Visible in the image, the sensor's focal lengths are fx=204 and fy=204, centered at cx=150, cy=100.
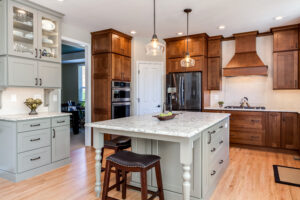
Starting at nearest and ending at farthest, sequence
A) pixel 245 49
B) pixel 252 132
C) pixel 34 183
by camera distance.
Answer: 1. pixel 34 183
2. pixel 252 132
3. pixel 245 49

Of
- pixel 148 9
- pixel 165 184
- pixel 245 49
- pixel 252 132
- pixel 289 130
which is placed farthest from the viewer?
pixel 245 49

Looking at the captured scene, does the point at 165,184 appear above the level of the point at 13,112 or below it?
below

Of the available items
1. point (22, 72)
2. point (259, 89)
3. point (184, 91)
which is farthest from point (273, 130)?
point (22, 72)

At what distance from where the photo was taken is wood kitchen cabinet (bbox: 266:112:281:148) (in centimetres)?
429

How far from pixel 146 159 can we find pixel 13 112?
2.57 m

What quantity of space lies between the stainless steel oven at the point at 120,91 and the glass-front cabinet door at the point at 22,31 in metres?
1.78

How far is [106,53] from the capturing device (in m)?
4.58

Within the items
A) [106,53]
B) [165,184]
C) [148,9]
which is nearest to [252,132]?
[165,184]

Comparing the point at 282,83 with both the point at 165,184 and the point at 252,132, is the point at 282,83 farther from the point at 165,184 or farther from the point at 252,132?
the point at 165,184

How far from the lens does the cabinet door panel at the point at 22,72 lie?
9.71ft

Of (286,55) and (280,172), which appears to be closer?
(280,172)

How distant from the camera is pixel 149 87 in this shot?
5.48 metres

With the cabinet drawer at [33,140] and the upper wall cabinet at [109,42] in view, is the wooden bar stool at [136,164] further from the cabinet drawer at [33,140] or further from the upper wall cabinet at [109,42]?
the upper wall cabinet at [109,42]

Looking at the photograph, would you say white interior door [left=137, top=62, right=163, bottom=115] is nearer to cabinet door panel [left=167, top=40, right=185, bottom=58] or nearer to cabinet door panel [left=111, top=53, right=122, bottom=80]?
cabinet door panel [left=167, top=40, right=185, bottom=58]
